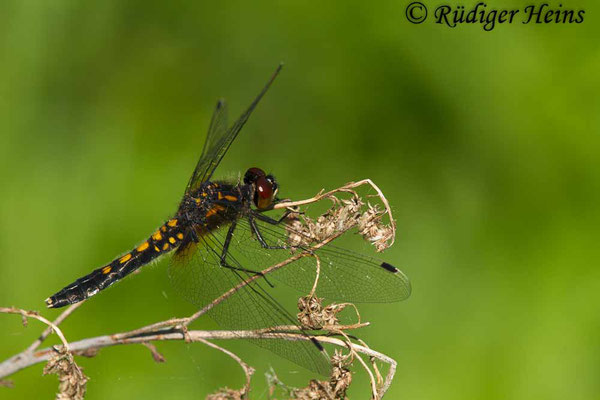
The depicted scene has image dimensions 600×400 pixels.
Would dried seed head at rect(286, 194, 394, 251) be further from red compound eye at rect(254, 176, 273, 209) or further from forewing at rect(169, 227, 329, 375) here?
red compound eye at rect(254, 176, 273, 209)

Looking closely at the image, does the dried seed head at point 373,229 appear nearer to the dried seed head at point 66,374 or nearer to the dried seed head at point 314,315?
the dried seed head at point 314,315

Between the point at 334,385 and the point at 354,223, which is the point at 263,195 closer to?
the point at 354,223

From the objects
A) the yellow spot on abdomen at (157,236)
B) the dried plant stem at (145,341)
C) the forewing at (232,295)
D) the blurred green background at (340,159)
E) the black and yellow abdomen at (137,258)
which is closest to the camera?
the dried plant stem at (145,341)

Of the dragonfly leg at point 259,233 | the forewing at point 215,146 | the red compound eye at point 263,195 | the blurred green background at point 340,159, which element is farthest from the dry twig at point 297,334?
the blurred green background at point 340,159

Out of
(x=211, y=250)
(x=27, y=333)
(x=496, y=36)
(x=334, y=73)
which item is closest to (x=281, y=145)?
(x=334, y=73)

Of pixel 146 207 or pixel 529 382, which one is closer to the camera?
pixel 529 382

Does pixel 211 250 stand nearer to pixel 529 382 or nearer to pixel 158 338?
pixel 158 338

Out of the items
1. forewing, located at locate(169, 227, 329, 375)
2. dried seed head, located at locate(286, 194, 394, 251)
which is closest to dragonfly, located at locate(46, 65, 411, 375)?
forewing, located at locate(169, 227, 329, 375)

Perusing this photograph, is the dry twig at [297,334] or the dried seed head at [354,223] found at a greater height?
the dried seed head at [354,223]
